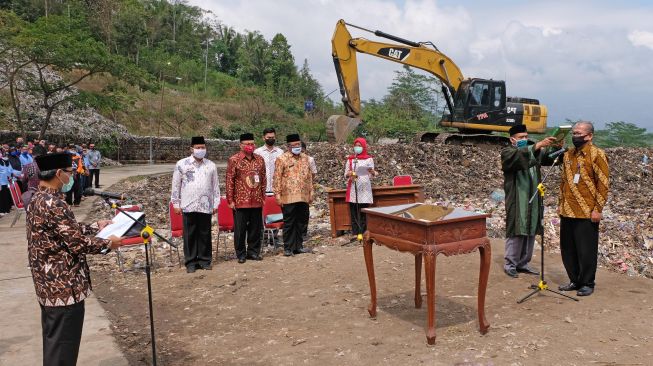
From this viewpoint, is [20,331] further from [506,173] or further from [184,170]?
[506,173]

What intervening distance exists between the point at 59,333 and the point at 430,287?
2.68 metres

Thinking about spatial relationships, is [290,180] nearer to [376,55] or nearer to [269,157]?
[269,157]

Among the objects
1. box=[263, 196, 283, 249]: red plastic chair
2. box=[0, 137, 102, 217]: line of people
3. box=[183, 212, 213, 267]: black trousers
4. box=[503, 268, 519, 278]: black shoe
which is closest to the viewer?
box=[503, 268, 519, 278]: black shoe

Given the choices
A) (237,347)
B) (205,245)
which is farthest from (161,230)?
(237,347)

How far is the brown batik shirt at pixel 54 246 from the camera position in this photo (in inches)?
125

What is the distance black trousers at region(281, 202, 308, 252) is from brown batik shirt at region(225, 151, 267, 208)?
1.70 feet

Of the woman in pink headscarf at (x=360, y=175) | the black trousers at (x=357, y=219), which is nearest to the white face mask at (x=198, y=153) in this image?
the woman in pink headscarf at (x=360, y=175)

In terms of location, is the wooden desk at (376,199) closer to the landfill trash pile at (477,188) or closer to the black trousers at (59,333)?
the landfill trash pile at (477,188)

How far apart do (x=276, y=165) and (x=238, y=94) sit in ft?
111

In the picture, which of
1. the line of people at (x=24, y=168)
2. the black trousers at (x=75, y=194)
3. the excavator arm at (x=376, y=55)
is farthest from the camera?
the excavator arm at (x=376, y=55)

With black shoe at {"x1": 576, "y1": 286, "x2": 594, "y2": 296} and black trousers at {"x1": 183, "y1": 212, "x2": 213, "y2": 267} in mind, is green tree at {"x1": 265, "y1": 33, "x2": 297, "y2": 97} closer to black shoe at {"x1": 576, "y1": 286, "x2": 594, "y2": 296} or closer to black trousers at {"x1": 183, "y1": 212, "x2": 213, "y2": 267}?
black trousers at {"x1": 183, "y1": 212, "x2": 213, "y2": 267}

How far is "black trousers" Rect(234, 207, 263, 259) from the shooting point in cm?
711

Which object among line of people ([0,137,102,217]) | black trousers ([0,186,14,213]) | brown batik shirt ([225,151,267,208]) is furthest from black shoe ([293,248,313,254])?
black trousers ([0,186,14,213])

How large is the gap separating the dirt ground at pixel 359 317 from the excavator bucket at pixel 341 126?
9.33 metres
